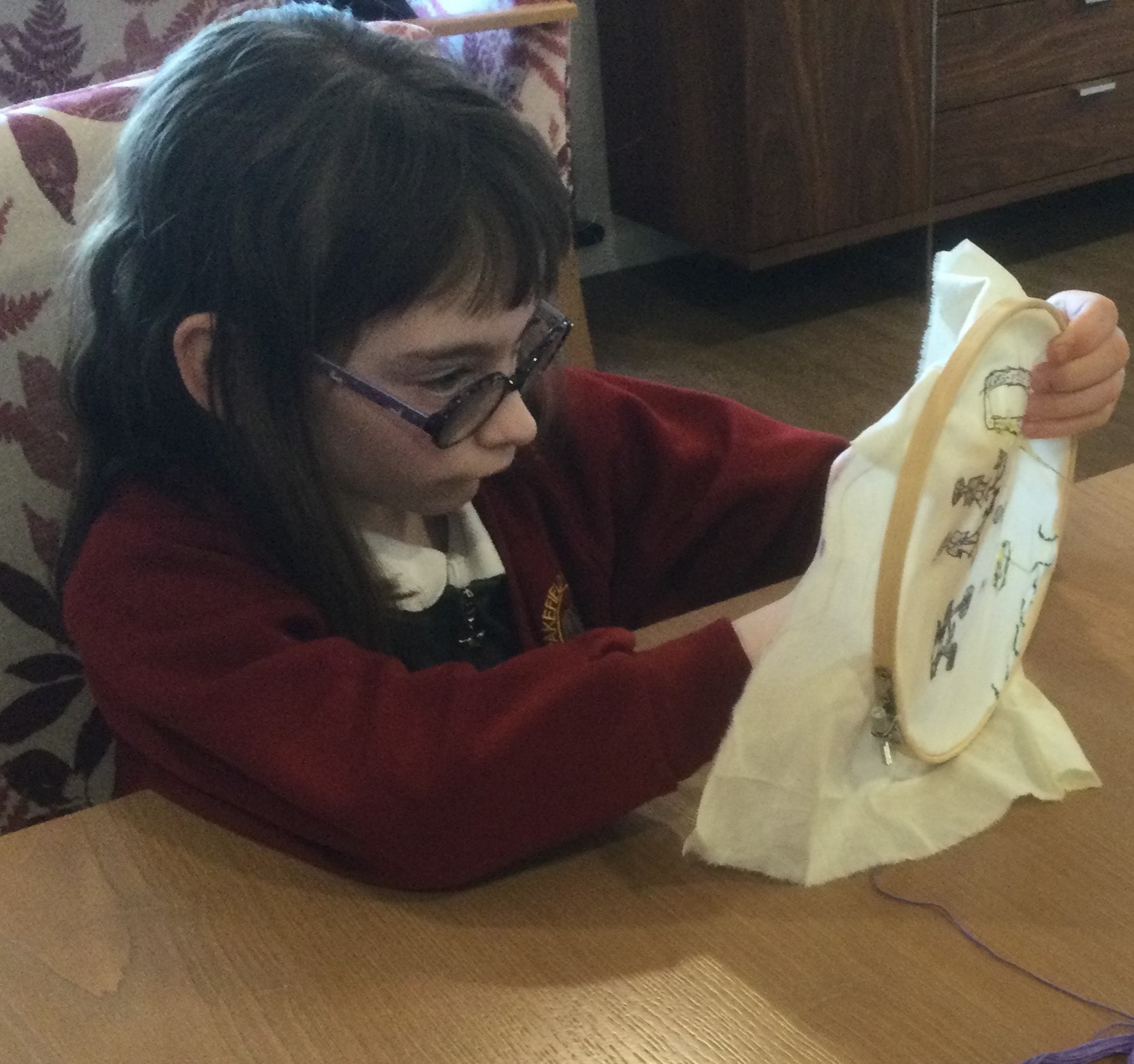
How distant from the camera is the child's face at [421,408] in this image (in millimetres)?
634

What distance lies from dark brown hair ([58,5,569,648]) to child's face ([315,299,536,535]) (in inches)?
0.4

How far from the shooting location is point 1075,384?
637mm

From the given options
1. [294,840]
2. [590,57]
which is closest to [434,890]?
[294,840]

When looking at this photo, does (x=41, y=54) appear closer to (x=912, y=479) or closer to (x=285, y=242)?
(x=285, y=242)

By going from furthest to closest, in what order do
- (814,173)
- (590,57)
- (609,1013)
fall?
(590,57) < (814,173) < (609,1013)

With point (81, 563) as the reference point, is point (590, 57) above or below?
below

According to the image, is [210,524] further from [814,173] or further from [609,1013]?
[814,173]

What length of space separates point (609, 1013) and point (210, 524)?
1.11ft

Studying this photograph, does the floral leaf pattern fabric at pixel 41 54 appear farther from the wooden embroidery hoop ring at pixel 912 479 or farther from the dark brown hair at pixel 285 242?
the wooden embroidery hoop ring at pixel 912 479

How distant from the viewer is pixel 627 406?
2.87ft

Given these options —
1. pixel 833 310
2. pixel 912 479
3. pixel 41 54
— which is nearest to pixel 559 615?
pixel 912 479

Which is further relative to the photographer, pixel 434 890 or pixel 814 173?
pixel 814 173

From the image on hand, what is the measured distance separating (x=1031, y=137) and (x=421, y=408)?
2.33 m

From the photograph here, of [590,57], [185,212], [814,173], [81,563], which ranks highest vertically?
[185,212]
